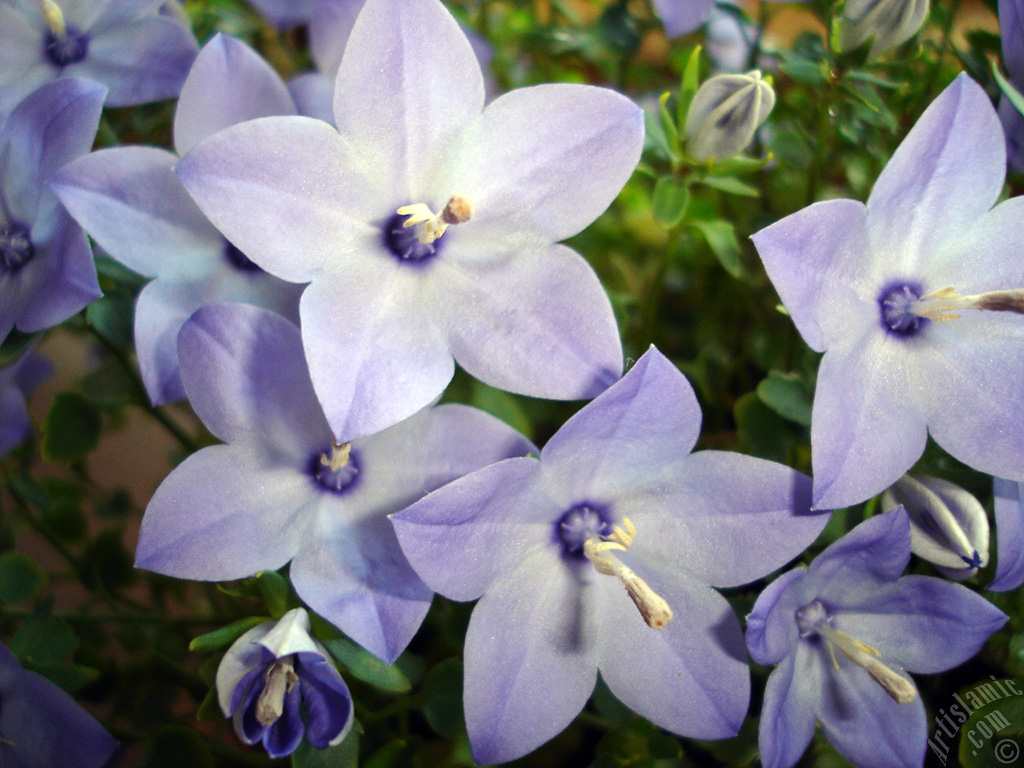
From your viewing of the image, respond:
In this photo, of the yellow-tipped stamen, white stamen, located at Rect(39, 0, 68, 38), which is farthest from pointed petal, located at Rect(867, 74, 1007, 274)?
white stamen, located at Rect(39, 0, 68, 38)

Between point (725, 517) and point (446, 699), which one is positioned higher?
point (725, 517)

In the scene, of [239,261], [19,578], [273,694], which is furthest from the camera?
[19,578]

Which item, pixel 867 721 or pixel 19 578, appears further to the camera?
pixel 19 578

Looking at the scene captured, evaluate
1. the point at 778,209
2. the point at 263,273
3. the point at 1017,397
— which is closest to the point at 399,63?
the point at 263,273

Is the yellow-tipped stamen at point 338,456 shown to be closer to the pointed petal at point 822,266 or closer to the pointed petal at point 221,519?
the pointed petal at point 221,519

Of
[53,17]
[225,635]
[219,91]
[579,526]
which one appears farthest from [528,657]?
[53,17]

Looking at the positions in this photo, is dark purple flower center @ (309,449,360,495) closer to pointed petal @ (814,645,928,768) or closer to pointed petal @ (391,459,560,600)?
pointed petal @ (391,459,560,600)

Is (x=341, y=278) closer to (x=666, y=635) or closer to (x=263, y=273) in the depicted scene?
(x=263, y=273)

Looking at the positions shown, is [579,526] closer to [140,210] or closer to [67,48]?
[140,210]
